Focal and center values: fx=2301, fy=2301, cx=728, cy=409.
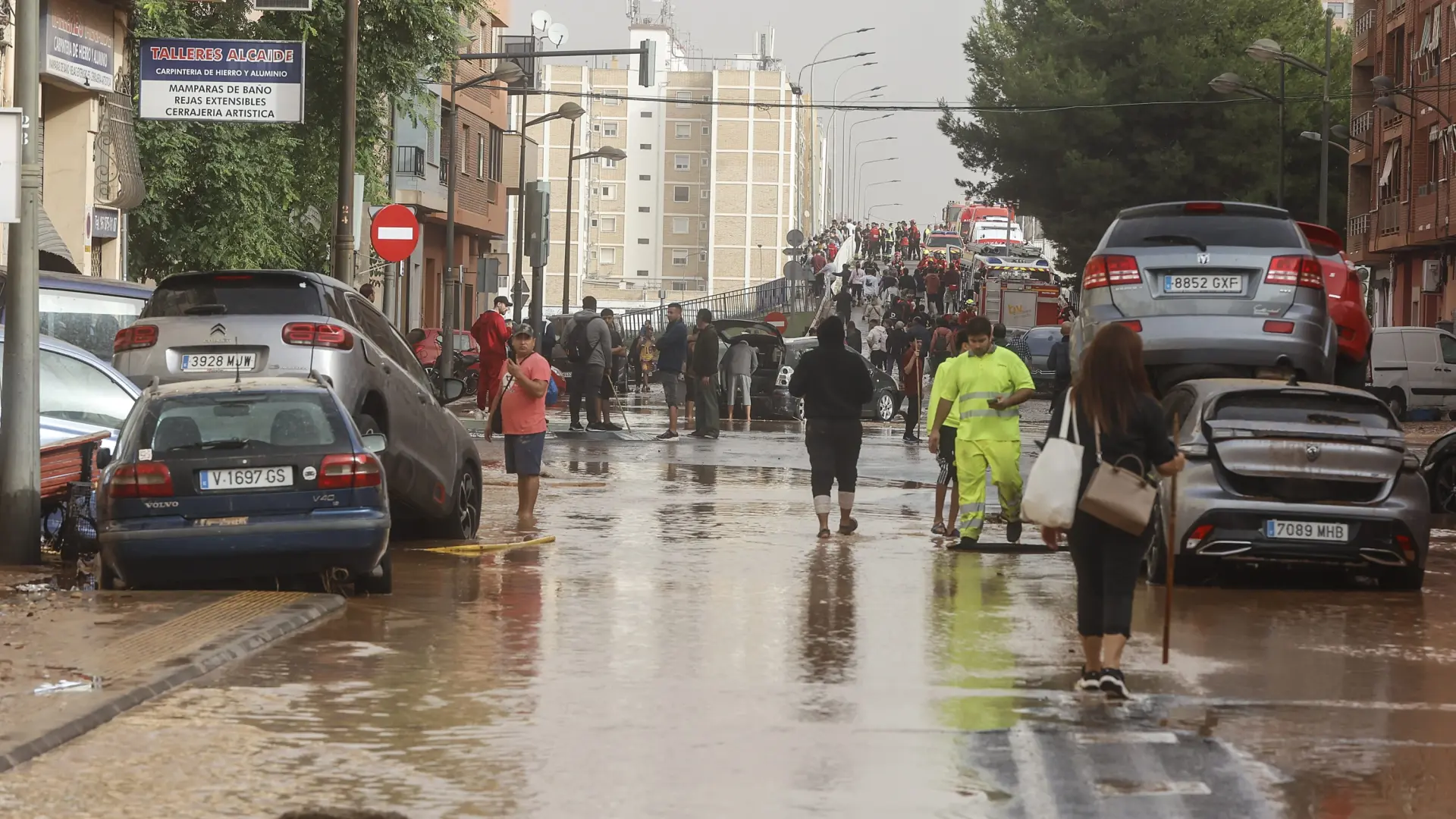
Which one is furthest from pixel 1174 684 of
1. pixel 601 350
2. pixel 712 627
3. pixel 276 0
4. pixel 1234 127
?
pixel 1234 127

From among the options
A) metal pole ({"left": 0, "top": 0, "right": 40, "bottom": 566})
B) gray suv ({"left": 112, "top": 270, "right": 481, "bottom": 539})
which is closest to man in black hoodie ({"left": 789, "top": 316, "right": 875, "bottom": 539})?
gray suv ({"left": 112, "top": 270, "right": 481, "bottom": 539})

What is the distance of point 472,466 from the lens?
1711 centimetres

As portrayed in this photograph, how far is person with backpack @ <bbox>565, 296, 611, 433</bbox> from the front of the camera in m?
30.6

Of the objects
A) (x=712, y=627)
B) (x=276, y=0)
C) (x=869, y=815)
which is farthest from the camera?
(x=276, y=0)

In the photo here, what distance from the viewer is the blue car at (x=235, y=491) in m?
12.3

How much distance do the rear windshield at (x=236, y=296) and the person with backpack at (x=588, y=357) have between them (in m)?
14.4

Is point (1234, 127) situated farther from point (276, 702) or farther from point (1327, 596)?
point (276, 702)

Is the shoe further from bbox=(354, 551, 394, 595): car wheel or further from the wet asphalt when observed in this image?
bbox=(354, 551, 394, 595): car wheel

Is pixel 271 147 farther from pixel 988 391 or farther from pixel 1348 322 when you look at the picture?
pixel 1348 322

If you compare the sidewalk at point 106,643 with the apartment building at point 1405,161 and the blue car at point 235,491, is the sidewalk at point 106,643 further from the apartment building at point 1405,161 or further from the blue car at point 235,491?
the apartment building at point 1405,161

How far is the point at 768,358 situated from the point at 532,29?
115 ft

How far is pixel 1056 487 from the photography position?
9.89 meters

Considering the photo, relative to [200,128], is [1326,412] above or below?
below

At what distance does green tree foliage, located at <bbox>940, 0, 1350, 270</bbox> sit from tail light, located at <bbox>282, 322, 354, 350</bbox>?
48.1 meters
